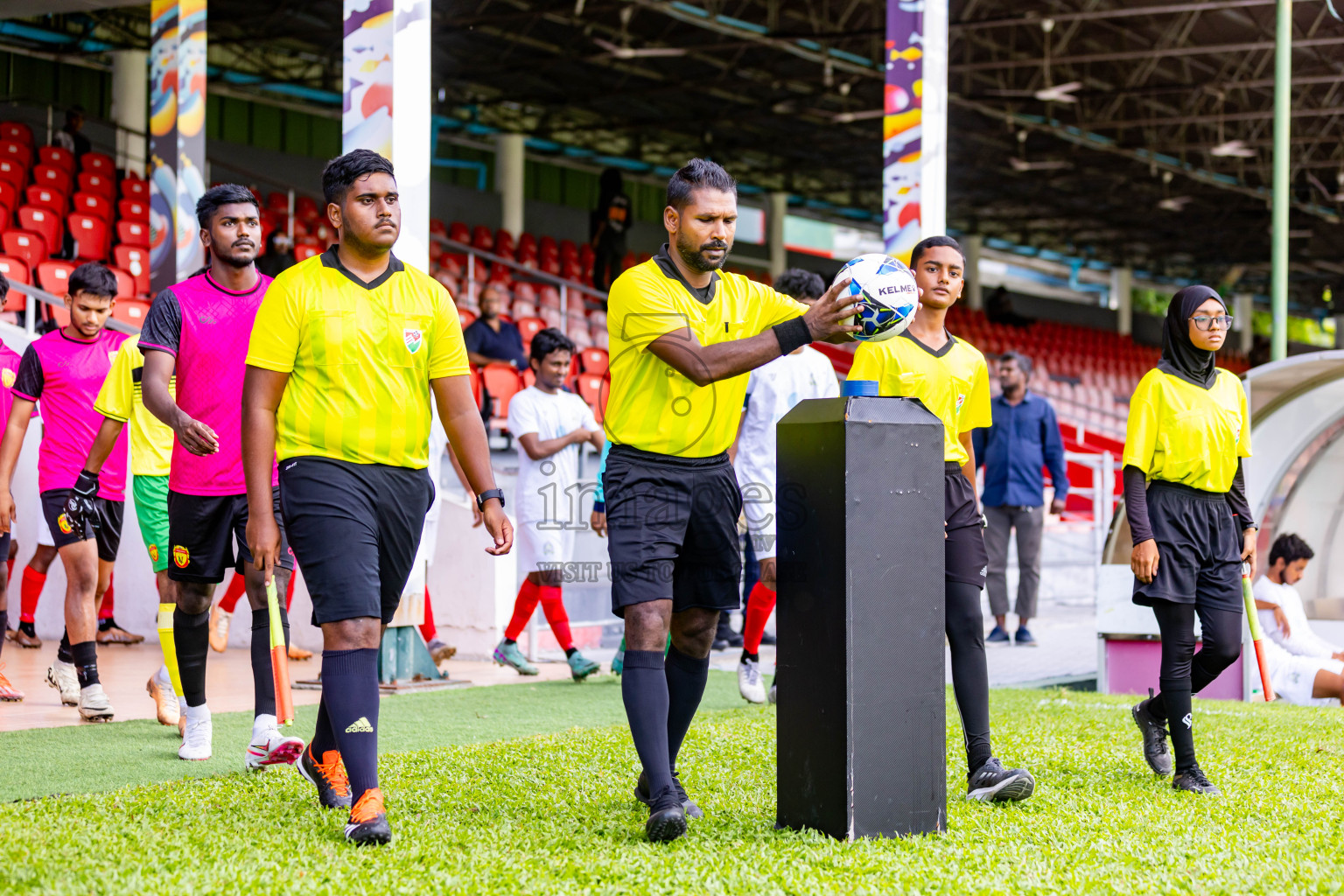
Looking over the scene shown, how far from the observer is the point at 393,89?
7.08m

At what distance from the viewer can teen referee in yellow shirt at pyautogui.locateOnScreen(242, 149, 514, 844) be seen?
3568mm

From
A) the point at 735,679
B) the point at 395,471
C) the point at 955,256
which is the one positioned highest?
the point at 955,256

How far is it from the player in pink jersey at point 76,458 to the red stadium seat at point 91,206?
8825 mm

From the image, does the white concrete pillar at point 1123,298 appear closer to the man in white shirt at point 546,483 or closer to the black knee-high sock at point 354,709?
the man in white shirt at point 546,483

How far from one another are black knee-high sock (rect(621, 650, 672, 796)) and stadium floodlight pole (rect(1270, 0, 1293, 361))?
7.42 m

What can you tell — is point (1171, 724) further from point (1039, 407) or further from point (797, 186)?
point (797, 186)

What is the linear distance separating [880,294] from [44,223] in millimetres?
12552

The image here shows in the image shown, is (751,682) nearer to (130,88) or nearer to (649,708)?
(649,708)

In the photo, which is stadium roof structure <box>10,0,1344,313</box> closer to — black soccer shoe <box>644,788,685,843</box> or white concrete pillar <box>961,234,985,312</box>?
white concrete pillar <box>961,234,985,312</box>

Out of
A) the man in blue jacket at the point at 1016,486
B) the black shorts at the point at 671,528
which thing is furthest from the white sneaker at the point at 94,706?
the man in blue jacket at the point at 1016,486

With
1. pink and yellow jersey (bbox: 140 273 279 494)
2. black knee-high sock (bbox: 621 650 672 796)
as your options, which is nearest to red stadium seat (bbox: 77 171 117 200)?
pink and yellow jersey (bbox: 140 273 279 494)

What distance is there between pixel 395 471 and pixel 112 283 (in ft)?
10.1

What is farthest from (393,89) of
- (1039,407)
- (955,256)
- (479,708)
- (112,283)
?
(1039,407)

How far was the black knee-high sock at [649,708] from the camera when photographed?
11.8 feet
